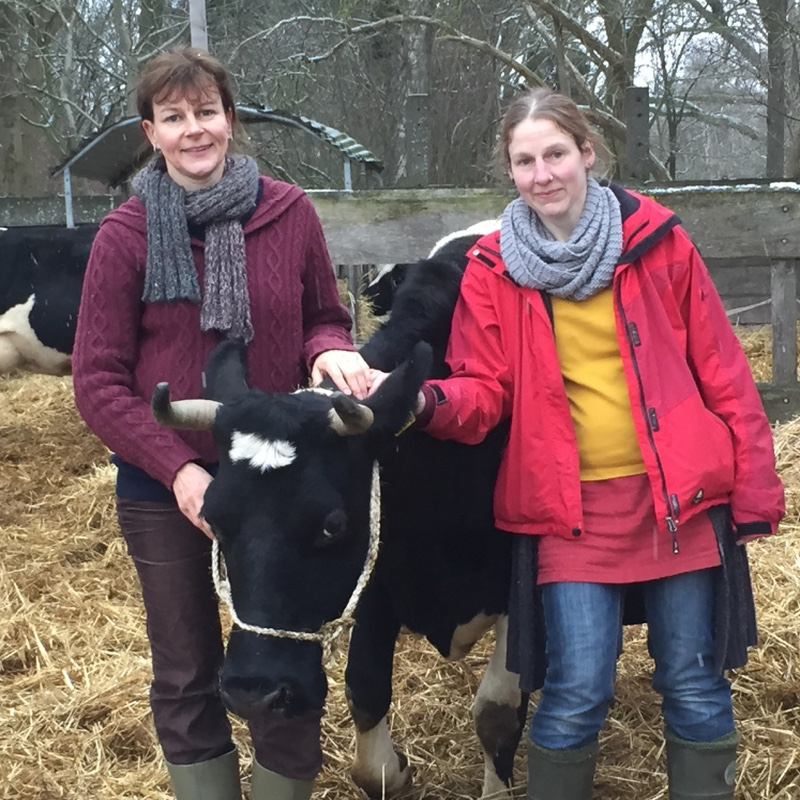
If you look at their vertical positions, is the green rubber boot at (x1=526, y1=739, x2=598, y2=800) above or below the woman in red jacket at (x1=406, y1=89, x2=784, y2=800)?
below

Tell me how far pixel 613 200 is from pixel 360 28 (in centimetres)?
858

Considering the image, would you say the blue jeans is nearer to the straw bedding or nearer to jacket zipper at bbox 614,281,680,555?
jacket zipper at bbox 614,281,680,555

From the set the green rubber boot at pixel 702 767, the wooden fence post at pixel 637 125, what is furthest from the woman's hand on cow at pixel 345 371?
the wooden fence post at pixel 637 125

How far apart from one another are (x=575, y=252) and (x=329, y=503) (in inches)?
34.7

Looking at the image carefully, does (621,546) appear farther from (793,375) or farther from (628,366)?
(793,375)

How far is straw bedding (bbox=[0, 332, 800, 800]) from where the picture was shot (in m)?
3.46

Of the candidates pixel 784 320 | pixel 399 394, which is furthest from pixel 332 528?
pixel 784 320

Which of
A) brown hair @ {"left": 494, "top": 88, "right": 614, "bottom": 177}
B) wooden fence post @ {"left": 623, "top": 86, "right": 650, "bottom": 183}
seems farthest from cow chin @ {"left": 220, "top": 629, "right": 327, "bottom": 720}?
wooden fence post @ {"left": 623, "top": 86, "right": 650, "bottom": 183}

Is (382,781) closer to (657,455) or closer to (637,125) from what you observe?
(657,455)

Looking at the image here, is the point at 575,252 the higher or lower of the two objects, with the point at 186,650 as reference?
higher

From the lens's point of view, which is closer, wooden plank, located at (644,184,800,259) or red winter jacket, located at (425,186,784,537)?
red winter jacket, located at (425,186,784,537)

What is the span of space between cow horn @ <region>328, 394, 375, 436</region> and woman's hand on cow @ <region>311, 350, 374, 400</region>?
0.14 meters

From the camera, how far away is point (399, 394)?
2.42 m

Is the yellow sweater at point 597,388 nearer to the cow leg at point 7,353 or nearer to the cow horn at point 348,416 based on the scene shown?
the cow horn at point 348,416
